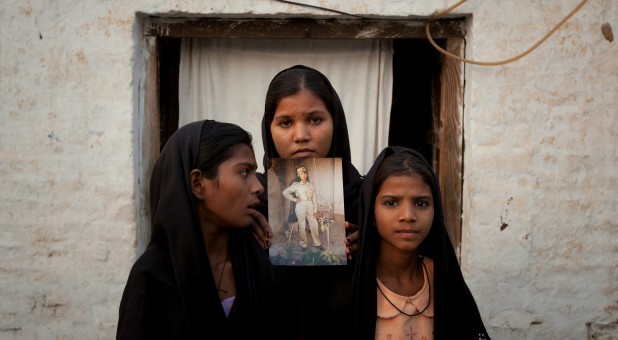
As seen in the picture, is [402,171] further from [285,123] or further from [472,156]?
[472,156]

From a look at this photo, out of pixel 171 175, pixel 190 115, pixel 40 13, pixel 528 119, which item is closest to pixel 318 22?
pixel 190 115

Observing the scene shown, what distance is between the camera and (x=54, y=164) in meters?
4.15

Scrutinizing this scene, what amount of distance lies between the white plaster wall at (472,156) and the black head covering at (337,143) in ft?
3.39

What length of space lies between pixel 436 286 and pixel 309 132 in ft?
2.79

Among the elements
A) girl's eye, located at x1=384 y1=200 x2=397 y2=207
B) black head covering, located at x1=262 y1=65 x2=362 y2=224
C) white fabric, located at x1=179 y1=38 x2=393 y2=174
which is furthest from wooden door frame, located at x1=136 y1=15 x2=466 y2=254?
girl's eye, located at x1=384 y1=200 x2=397 y2=207

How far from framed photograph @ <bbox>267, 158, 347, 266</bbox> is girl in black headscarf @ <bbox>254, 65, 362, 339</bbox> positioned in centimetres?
15

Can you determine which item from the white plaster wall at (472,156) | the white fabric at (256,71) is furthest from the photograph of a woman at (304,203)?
the white fabric at (256,71)

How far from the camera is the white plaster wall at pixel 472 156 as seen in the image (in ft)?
13.5

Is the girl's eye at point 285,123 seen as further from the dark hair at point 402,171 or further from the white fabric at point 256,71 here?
the white fabric at point 256,71

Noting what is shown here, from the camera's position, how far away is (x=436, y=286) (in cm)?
273

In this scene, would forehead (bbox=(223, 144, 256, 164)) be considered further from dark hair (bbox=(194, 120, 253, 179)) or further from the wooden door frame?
the wooden door frame

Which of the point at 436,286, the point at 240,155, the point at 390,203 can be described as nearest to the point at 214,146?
the point at 240,155

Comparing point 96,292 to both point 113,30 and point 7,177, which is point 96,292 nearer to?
point 7,177

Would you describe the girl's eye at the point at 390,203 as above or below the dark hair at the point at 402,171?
below
